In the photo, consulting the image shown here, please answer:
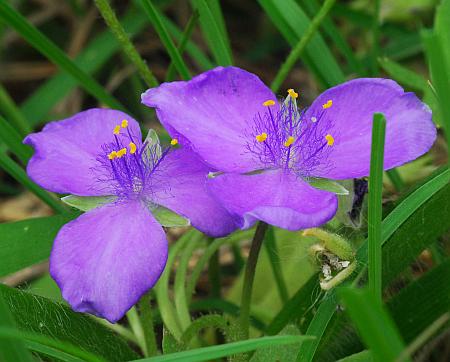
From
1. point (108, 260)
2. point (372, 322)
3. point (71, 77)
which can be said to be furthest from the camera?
point (71, 77)

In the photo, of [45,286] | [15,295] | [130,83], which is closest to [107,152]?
[15,295]

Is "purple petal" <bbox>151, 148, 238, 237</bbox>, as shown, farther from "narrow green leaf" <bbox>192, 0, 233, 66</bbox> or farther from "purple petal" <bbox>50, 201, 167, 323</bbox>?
A: "narrow green leaf" <bbox>192, 0, 233, 66</bbox>

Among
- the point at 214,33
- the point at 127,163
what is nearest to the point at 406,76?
the point at 214,33

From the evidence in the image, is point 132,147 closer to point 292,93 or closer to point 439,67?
point 292,93

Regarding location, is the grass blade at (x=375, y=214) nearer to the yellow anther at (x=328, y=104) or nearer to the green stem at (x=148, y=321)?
the yellow anther at (x=328, y=104)

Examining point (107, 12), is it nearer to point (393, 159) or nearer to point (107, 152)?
point (107, 152)

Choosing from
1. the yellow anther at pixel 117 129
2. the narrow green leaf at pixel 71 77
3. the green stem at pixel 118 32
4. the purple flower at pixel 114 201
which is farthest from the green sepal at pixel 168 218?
the narrow green leaf at pixel 71 77
